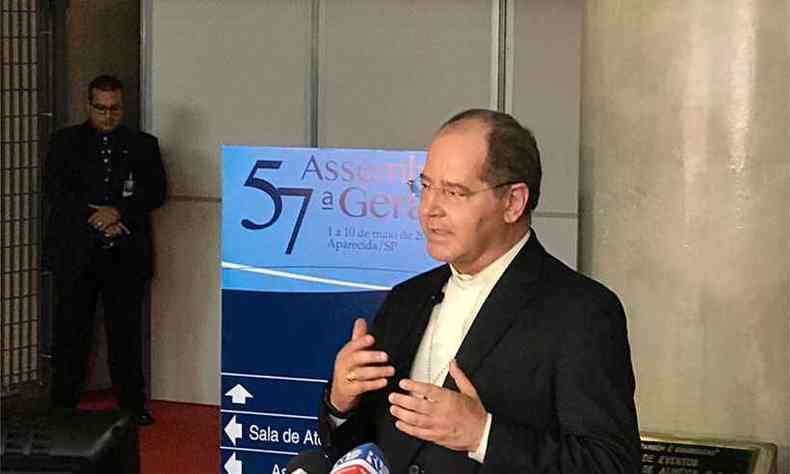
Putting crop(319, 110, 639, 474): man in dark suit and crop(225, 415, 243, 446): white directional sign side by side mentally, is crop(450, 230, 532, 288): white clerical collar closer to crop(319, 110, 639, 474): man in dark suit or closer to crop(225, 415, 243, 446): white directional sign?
crop(319, 110, 639, 474): man in dark suit

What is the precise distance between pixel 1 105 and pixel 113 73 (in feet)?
3.86

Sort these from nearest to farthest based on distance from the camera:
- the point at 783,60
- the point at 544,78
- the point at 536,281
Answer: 1. the point at 536,281
2. the point at 783,60
3. the point at 544,78

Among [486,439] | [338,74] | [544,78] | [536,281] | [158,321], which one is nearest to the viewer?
[486,439]

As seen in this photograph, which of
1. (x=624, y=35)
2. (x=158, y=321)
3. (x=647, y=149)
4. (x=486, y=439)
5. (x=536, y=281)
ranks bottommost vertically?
(x=158, y=321)

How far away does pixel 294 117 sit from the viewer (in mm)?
7453

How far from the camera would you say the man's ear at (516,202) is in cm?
250

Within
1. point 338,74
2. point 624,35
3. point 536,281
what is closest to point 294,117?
point 338,74

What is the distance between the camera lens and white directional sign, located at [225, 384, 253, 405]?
15.5ft

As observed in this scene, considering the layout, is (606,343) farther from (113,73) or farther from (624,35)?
(113,73)

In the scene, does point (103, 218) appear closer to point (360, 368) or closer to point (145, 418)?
point (145, 418)

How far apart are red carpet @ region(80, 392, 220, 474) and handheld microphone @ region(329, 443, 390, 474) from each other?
4.16m

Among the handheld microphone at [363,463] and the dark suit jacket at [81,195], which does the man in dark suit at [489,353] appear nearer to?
the handheld microphone at [363,463]

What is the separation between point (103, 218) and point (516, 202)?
4.83 meters

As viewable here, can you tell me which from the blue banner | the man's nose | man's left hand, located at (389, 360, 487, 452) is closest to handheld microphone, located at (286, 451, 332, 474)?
man's left hand, located at (389, 360, 487, 452)
